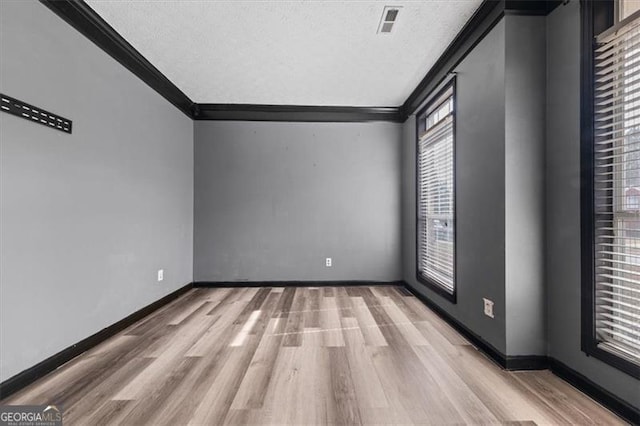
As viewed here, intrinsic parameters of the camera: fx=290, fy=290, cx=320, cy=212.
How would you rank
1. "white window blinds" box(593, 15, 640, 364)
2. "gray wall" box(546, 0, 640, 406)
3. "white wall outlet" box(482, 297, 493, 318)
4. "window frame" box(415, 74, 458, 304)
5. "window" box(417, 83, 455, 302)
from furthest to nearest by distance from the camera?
"window" box(417, 83, 455, 302), "window frame" box(415, 74, 458, 304), "white wall outlet" box(482, 297, 493, 318), "gray wall" box(546, 0, 640, 406), "white window blinds" box(593, 15, 640, 364)

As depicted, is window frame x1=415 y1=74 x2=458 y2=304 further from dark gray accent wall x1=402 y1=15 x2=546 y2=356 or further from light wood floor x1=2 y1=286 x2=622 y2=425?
dark gray accent wall x1=402 y1=15 x2=546 y2=356

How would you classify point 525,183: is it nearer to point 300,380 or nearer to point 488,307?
point 488,307

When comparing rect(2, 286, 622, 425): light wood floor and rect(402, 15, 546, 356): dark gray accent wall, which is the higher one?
rect(402, 15, 546, 356): dark gray accent wall

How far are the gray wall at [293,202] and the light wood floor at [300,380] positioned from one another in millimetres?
1331

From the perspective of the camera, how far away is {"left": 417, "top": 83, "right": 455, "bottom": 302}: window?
9.17 feet

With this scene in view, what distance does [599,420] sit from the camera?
55.7 inches

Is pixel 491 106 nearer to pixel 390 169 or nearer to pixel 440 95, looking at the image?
pixel 440 95

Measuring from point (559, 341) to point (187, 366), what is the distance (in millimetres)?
2391

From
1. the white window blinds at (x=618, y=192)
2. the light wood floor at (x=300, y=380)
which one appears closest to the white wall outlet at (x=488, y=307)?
the light wood floor at (x=300, y=380)

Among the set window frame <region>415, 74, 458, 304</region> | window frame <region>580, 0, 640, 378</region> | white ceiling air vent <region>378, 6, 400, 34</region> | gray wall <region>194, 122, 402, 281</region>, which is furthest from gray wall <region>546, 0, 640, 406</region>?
gray wall <region>194, 122, 402, 281</region>

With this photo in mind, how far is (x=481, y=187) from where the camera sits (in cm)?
220

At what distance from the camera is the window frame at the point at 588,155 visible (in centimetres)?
157

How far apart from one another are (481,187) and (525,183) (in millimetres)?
314

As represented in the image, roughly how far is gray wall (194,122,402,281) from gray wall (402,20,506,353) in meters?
1.58
